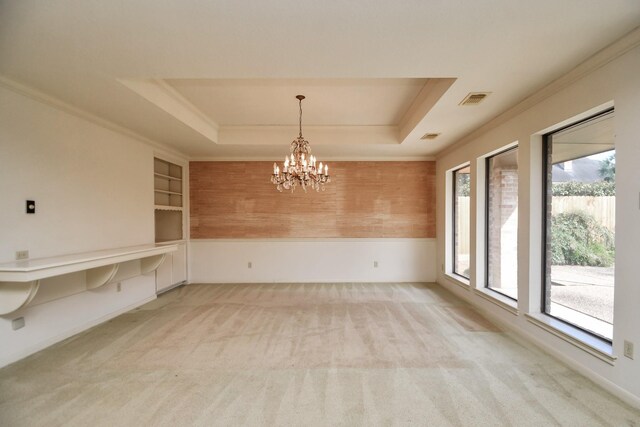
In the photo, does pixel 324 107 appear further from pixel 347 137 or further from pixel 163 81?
pixel 163 81

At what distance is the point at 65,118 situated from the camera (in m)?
3.18

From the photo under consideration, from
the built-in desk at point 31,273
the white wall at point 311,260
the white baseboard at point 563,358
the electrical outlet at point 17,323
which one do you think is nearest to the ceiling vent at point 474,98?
the white baseboard at point 563,358

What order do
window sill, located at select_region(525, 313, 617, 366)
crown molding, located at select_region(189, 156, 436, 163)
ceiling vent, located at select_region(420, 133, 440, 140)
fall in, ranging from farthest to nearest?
1. crown molding, located at select_region(189, 156, 436, 163)
2. ceiling vent, located at select_region(420, 133, 440, 140)
3. window sill, located at select_region(525, 313, 617, 366)

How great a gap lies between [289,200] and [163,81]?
3.15m

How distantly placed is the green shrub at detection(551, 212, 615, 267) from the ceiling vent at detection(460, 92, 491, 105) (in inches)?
57.5

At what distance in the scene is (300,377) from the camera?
237 cm

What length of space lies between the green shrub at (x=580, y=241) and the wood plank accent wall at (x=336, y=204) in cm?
Result: 294

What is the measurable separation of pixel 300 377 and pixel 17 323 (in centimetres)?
277

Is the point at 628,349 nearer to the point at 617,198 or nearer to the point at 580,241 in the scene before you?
the point at 580,241

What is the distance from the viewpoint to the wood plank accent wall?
19.2 ft

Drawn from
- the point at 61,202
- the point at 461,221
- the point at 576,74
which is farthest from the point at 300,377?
the point at 461,221

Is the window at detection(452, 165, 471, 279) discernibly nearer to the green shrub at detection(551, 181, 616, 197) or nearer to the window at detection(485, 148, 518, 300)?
the window at detection(485, 148, 518, 300)

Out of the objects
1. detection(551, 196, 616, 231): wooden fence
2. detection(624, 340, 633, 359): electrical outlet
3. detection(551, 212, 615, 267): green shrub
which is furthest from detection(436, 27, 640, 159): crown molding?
detection(624, 340, 633, 359): electrical outlet

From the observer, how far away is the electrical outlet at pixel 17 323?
8.70ft
